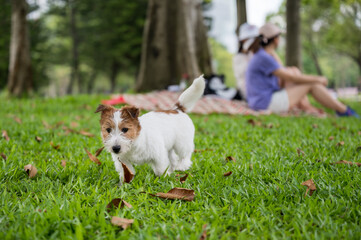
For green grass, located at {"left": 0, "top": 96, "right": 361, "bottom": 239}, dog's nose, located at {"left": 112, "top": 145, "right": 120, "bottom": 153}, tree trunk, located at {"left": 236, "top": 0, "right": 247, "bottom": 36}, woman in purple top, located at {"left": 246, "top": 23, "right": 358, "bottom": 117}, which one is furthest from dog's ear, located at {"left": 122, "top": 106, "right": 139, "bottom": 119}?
tree trunk, located at {"left": 236, "top": 0, "right": 247, "bottom": 36}

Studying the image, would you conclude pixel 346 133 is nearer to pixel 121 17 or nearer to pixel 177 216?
pixel 177 216

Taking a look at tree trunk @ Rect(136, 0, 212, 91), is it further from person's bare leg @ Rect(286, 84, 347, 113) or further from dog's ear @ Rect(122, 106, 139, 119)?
dog's ear @ Rect(122, 106, 139, 119)

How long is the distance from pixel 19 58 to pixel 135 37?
46.7 ft

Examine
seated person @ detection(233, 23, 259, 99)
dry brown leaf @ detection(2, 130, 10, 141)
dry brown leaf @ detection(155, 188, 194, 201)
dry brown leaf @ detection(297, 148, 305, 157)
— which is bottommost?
dry brown leaf @ detection(297, 148, 305, 157)

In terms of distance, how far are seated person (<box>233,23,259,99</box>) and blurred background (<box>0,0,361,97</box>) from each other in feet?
7.40

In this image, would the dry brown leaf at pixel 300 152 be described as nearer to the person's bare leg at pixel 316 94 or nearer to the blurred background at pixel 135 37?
the person's bare leg at pixel 316 94

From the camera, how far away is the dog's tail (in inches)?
119

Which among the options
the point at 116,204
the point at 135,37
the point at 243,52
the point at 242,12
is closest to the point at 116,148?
the point at 116,204

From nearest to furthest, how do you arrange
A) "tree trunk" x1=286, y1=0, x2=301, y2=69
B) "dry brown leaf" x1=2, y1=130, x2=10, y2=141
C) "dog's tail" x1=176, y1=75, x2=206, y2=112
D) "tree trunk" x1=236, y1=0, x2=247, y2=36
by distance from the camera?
"dog's tail" x1=176, y1=75, x2=206, y2=112
"dry brown leaf" x1=2, y1=130, x2=10, y2=141
"tree trunk" x1=236, y1=0, x2=247, y2=36
"tree trunk" x1=286, y1=0, x2=301, y2=69

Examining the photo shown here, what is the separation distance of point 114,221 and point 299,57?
13358 millimetres

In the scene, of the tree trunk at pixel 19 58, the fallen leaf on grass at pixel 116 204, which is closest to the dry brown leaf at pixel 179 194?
the fallen leaf on grass at pixel 116 204

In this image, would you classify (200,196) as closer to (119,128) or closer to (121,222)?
(121,222)

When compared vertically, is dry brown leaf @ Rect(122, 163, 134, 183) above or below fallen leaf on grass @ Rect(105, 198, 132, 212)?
above

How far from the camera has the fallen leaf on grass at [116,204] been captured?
84.2 inches
